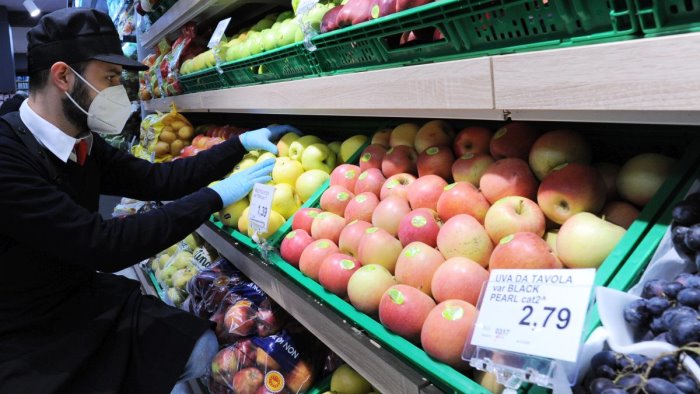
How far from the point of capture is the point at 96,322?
1822 millimetres

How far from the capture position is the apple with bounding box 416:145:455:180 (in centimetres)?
140

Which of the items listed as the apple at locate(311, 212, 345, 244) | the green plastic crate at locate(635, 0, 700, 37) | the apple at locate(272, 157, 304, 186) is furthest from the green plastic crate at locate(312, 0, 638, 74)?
the apple at locate(272, 157, 304, 186)

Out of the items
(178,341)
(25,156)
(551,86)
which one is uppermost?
(25,156)

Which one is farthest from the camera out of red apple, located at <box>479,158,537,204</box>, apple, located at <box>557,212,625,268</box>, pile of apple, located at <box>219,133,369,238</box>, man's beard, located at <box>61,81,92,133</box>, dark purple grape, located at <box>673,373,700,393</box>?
pile of apple, located at <box>219,133,369,238</box>

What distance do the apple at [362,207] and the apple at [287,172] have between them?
546mm

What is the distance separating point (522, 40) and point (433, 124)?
2.13ft

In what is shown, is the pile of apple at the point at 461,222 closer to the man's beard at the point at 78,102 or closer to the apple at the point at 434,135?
the apple at the point at 434,135

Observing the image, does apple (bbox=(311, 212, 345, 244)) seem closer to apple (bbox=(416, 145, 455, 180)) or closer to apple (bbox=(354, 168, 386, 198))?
apple (bbox=(354, 168, 386, 198))

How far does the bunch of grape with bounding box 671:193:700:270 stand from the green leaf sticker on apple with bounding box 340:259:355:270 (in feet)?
2.46

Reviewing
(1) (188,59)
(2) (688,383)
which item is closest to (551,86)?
(2) (688,383)

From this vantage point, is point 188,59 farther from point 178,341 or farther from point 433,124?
point 433,124

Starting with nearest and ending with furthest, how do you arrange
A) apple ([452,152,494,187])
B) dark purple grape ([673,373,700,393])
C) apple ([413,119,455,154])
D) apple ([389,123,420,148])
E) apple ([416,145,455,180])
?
dark purple grape ([673,373,700,393])
apple ([452,152,494,187])
apple ([416,145,455,180])
apple ([413,119,455,154])
apple ([389,123,420,148])

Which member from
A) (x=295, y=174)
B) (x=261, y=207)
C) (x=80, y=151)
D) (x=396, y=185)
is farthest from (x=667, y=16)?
(x=80, y=151)

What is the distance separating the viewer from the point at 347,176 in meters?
1.70
